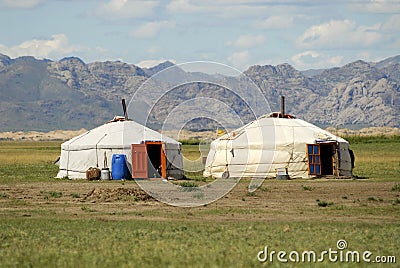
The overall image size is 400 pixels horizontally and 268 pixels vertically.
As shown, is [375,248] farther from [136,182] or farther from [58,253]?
Answer: [136,182]

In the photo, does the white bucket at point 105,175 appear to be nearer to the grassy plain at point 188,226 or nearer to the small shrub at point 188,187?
the small shrub at point 188,187

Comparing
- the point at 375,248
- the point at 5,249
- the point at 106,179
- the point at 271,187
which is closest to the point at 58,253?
the point at 5,249

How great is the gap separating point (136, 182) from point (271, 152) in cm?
658

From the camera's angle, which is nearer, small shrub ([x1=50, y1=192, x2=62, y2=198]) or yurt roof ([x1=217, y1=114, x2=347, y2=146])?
small shrub ([x1=50, y1=192, x2=62, y2=198])

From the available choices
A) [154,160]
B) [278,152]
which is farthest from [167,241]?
[154,160]

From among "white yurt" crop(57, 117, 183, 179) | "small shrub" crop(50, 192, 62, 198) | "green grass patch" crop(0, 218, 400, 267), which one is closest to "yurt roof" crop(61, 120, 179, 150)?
"white yurt" crop(57, 117, 183, 179)

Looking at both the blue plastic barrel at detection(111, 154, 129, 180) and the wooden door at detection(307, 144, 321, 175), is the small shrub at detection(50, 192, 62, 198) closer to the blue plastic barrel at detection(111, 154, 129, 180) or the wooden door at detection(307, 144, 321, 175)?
the blue plastic barrel at detection(111, 154, 129, 180)

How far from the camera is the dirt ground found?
20719 millimetres

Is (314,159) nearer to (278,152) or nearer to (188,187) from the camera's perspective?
(278,152)

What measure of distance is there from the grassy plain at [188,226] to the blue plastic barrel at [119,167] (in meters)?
6.08

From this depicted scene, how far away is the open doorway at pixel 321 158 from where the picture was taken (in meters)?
36.9

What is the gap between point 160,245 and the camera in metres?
15.0

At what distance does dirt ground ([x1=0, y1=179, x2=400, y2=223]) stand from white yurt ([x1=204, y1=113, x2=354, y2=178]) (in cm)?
488

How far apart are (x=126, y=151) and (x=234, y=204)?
13.5 metres
